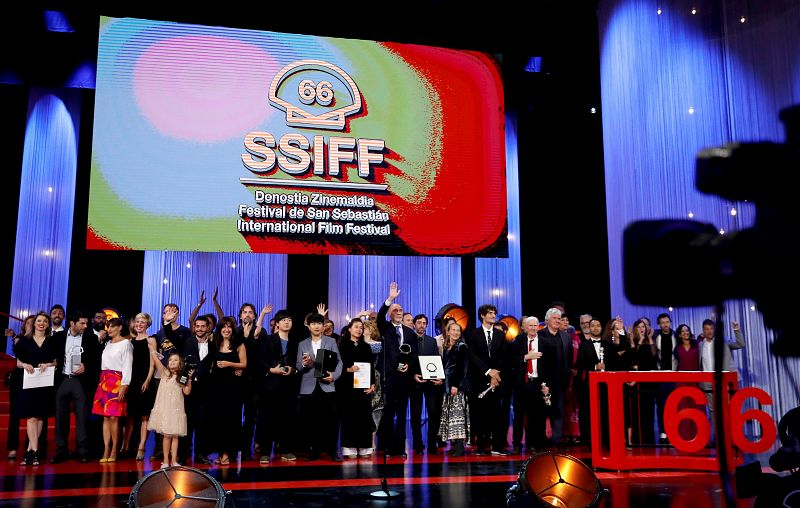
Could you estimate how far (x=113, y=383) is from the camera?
21.7 ft

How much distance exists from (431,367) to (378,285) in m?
4.89

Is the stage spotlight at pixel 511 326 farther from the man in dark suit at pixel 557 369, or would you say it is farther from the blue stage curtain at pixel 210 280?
the blue stage curtain at pixel 210 280

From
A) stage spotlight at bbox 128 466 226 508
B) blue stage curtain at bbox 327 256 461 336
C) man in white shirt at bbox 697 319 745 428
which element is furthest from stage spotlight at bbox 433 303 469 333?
stage spotlight at bbox 128 466 226 508

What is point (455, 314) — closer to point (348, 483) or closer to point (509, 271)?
point (509, 271)

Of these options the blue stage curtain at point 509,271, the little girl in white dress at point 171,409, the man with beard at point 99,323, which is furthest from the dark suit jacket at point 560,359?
the blue stage curtain at point 509,271

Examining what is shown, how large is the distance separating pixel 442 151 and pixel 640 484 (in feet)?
16.7

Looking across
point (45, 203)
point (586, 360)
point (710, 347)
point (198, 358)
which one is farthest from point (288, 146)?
point (45, 203)

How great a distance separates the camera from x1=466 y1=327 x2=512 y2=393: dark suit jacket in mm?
7094

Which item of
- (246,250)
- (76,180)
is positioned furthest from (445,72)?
(76,180)

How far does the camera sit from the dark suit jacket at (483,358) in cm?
709

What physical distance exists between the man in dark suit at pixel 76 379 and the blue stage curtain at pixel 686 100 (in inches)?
211

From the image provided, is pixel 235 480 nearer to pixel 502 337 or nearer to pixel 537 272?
pixel 502 337

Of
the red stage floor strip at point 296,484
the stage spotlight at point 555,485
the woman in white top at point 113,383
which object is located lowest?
the red stage floor strip at point 296,484

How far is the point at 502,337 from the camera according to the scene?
721 centimetres
